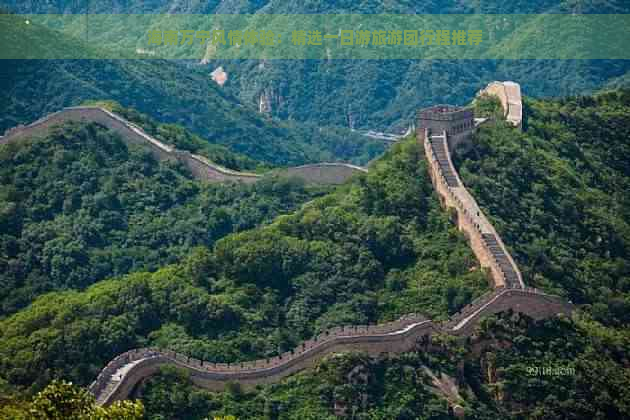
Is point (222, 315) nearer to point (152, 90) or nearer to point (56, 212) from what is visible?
point (56, 212)

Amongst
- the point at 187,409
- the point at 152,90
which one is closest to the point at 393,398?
the point at 187,409

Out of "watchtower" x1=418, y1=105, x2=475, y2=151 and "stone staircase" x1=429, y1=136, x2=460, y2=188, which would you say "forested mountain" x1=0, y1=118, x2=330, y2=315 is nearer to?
"watchtower" x1=418, y1=105, x2=475, y2=151

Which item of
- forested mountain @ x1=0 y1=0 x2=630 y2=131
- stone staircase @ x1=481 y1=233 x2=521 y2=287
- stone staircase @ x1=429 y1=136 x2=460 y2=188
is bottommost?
forested mountain @ x1=0 y1=0 x2=630 y2=131

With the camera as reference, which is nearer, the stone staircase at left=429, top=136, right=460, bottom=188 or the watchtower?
the stone staircase at left=429, top=136, right=460, bottom=188

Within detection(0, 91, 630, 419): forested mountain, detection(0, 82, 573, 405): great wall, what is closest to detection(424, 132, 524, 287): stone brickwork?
detection(0, 82, 573, 405): great wall

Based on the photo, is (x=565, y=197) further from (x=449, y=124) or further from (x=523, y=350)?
(x=523, y=350)

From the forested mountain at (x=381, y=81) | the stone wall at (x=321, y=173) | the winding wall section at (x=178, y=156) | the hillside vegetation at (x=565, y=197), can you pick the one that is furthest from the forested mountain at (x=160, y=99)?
the hillside vegetation at (x=565, y=197)
